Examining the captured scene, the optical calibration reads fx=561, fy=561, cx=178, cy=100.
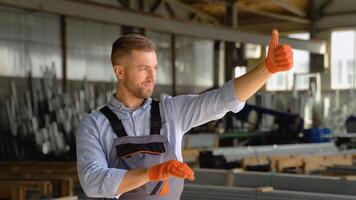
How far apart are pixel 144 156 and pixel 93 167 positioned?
0.16 m

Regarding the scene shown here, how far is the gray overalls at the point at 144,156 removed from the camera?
69.0 inches

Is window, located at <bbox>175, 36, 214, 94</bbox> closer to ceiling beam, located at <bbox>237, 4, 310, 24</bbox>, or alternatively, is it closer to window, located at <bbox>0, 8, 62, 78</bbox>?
ceiling beam, located at <bbox>237, 4, 310, 24</bbox>

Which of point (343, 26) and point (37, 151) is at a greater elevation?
point (343, 26)

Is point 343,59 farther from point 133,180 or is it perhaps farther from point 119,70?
point 133,180

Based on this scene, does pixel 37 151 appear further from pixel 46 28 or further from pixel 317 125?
pixel 317 125

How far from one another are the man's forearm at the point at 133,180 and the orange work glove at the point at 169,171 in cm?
2

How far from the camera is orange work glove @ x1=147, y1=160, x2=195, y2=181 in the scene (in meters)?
1.57

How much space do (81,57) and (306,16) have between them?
9521mm

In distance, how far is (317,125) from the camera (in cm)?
1803

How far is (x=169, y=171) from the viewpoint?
1.57 meters

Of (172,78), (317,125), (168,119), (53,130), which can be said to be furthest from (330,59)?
(168,119)

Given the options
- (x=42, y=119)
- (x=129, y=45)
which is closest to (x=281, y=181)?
(x=129, y=45)

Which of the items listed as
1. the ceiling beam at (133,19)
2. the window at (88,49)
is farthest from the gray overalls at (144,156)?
the window at (88,49)

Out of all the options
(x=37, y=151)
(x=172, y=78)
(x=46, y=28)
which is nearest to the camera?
(x=37, y=151)
